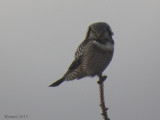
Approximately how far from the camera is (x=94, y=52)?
2.18 m

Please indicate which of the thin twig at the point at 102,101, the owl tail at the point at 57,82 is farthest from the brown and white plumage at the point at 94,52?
the thin twig at the point at 102,101

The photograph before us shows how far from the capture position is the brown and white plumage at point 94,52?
7.07ft

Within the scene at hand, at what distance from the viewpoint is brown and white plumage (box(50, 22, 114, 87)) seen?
7.07 feet

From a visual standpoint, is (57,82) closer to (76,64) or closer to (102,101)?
(76,64)

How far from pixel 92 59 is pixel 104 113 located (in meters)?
0.92

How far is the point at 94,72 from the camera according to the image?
87.6 inches

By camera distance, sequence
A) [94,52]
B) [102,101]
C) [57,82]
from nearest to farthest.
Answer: [102,101] → [94,52] → [57,82]

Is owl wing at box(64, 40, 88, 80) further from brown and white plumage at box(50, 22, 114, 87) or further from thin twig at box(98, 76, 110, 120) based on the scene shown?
thin twig at box(98, 76, 110, 120)

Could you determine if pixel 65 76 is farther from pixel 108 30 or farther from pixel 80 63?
pixel 108 30

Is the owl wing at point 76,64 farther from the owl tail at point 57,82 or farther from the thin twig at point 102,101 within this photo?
the thin twig at point 102,101

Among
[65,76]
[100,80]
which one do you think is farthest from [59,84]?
[100,80]

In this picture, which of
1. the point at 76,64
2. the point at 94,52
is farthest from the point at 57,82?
the point at 94,52

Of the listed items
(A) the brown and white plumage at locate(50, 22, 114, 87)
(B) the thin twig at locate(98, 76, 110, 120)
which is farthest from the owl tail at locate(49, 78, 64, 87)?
(B) the thin twig at locate(98, 76, 110, 120)

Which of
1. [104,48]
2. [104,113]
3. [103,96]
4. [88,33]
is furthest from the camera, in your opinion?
[88,33]
